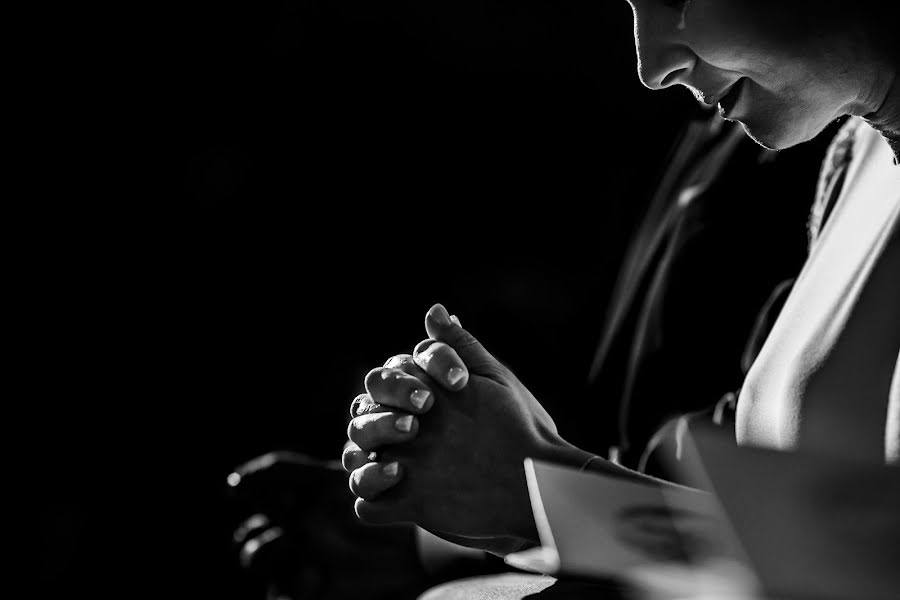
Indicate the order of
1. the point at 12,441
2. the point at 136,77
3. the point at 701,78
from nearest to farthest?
the point at 701,78 → the point at 12,441 → the point at 136,77

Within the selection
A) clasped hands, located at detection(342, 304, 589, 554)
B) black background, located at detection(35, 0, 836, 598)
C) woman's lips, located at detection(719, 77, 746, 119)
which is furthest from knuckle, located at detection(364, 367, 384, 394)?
black background, located at detection(35, 0, 836, 598)

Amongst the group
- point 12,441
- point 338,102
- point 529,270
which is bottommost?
point 12,441

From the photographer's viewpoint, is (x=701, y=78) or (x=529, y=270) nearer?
(x=701, y=78)

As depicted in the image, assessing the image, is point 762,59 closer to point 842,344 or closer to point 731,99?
point 731,99

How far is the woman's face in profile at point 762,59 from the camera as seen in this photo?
0.44 m

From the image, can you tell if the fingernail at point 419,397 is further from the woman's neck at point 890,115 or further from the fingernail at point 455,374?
the woman's neck at point 890,115

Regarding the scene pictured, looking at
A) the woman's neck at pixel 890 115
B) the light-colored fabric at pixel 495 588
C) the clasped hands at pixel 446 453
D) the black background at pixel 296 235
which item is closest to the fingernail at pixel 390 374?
the clasped hands at pixel 446 453

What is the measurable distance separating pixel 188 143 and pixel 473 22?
515mm

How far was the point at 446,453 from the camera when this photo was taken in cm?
52

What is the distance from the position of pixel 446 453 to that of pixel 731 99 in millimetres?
234

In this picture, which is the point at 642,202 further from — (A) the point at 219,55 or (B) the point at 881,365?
(B) the point at 881,365

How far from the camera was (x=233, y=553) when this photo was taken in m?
1.50

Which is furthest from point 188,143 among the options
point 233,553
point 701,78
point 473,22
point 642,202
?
point 701,78

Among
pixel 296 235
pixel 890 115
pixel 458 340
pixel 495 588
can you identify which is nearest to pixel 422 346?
pixel 458 340
